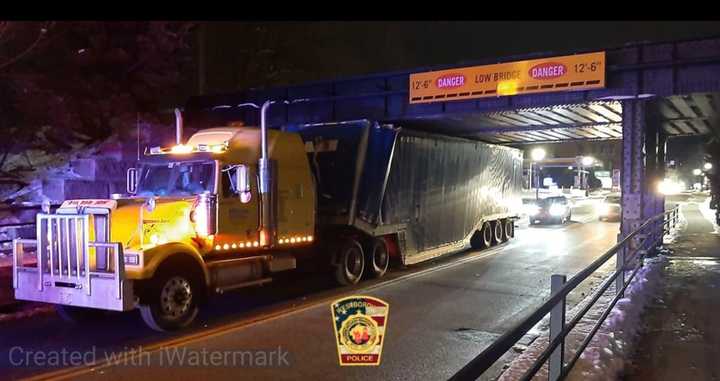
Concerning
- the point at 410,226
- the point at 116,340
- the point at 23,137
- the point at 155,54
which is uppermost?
the point at 155,54

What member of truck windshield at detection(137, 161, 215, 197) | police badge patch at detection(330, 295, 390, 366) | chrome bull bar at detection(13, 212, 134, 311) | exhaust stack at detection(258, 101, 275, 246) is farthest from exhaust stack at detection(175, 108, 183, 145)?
police badge patch at detection(330, 295, 390, 366)

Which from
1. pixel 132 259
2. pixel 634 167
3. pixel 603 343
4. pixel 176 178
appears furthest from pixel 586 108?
pixel 132 259

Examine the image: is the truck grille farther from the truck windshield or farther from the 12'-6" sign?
the 12'-6" sign

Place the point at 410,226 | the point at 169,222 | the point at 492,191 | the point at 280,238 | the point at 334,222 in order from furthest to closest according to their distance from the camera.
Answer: the point at 492,191
the point at 410,226
the point at 334,222
the point at 280,238
the point at 169,222

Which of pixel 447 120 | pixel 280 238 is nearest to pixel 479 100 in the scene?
Answer: pixel 447 120

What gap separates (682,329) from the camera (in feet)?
24.4

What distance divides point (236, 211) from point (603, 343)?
591 centimetres

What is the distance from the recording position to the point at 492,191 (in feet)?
64.4

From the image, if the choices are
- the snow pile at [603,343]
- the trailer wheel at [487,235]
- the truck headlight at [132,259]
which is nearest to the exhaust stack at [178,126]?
the truck headlight at [132,259]

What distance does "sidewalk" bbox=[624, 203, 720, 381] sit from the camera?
5863 millimetres

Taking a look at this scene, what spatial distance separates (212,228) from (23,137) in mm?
9218

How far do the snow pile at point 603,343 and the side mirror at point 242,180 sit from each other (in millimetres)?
4994

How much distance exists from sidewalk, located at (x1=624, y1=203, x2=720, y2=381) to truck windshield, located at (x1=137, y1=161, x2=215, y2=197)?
650cm

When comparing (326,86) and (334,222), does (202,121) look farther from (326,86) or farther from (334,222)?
(334,222)
